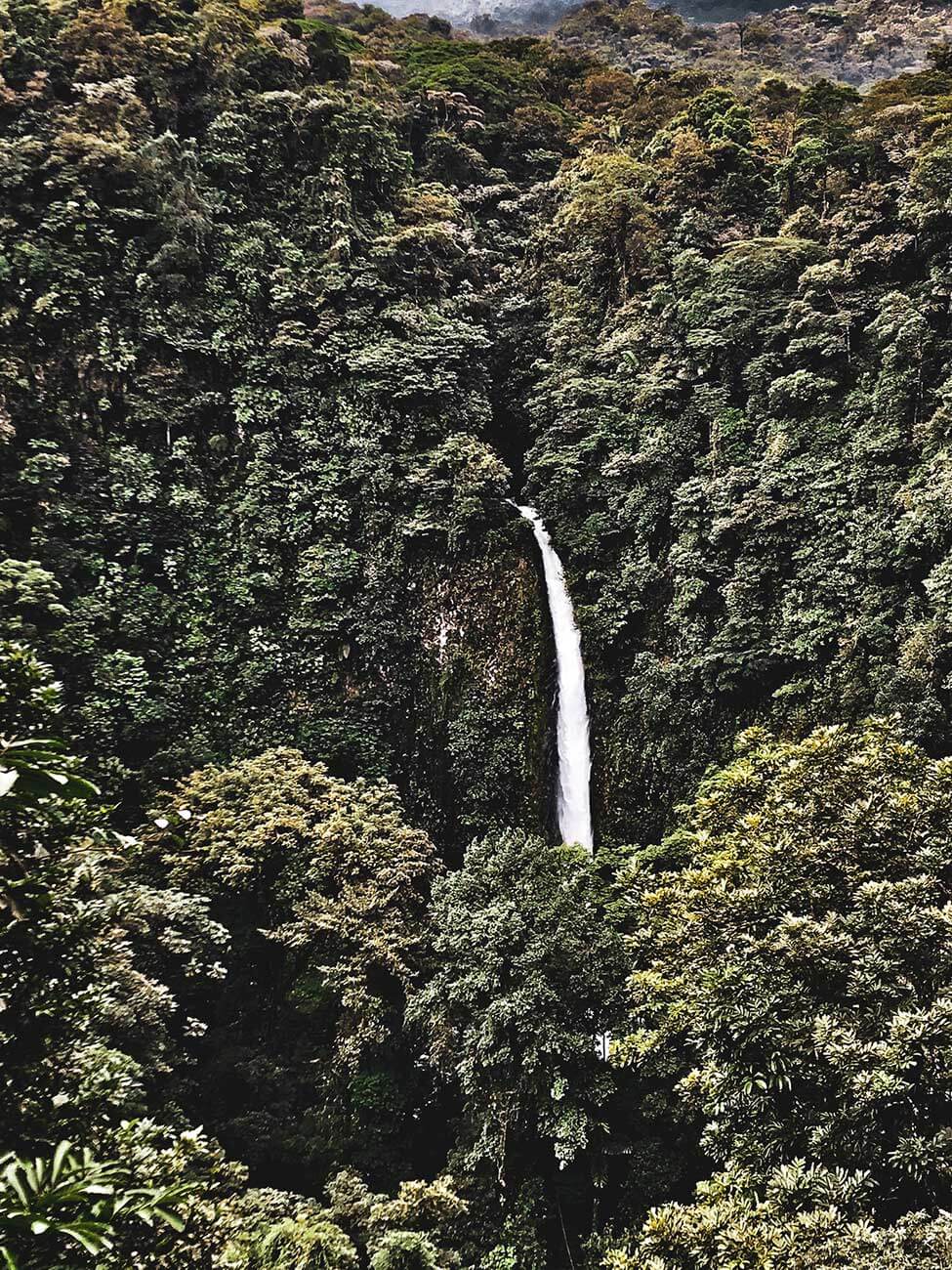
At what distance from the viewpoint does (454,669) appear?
470 inches

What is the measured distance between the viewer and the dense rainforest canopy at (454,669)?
4.95m

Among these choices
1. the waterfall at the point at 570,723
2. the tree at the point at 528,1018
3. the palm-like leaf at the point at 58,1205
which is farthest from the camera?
the waterfall at the point at 570,723

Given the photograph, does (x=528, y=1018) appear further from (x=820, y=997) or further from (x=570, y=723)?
(x=570, y=723)

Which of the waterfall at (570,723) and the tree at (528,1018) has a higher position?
the waterfall at (570,723)

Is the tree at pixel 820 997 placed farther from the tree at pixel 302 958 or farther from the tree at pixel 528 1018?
the tree at pixel 302 958

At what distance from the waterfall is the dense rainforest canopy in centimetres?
24

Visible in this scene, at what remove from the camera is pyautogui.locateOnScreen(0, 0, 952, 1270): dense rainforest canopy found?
16.2 feet

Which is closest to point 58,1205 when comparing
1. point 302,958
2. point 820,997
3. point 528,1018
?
point 820,997

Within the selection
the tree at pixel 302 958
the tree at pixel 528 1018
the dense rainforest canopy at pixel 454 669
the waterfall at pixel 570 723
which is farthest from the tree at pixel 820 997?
the waterfall at pixel 570 723

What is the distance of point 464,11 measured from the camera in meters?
44.3

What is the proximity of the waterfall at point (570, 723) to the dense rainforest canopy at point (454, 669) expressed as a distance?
24cm

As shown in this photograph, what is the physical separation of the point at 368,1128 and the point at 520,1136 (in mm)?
1911

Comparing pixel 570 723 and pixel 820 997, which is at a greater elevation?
pixel 570 723

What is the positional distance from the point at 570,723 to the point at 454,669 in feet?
6.14
